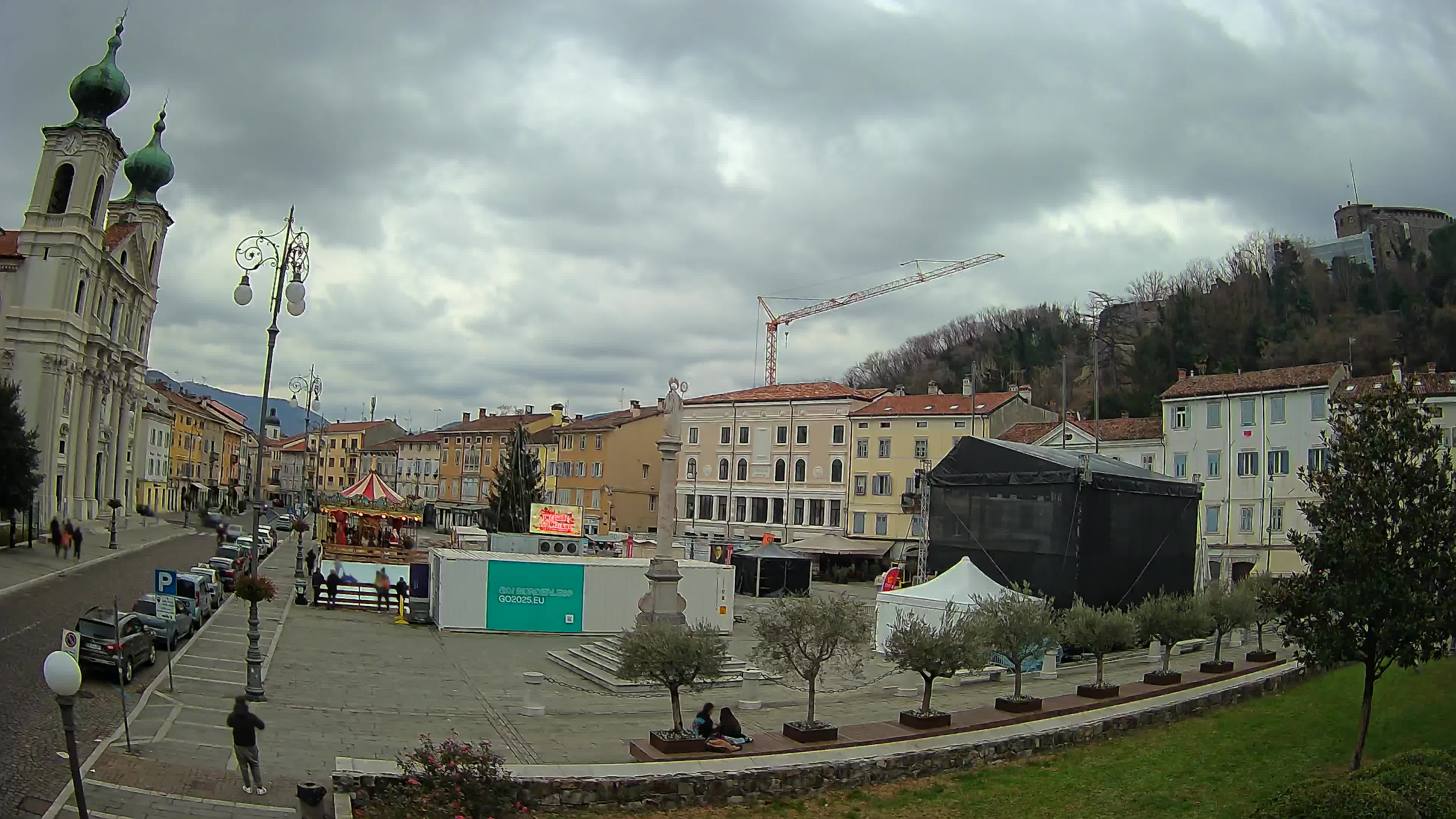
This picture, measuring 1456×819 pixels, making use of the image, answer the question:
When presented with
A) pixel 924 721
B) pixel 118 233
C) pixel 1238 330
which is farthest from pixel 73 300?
pixel 1238 330

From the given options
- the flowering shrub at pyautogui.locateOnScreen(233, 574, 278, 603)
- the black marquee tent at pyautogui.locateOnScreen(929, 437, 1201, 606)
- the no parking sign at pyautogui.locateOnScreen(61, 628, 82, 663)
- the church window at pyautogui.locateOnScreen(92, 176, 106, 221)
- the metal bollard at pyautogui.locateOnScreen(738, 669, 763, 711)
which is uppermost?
the church window at pyautogui.locateOnScreen(92, 176, 106, 221)

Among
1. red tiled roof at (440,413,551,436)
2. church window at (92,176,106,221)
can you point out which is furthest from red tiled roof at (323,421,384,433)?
church window at (92,176,106,221)

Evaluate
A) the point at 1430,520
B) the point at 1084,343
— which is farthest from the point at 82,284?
the point at 1084,343

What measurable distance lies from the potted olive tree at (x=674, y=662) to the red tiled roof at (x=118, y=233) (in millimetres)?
59018

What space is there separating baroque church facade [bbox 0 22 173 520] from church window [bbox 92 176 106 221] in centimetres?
6

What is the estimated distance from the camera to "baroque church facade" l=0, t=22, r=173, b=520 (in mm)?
54500

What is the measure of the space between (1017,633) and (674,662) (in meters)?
7.86

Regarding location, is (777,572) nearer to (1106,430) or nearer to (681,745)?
(1106,430)

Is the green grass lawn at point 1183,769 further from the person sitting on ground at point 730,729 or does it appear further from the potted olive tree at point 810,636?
the potted olive tree at point 810,636

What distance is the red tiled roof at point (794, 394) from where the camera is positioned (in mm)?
66375

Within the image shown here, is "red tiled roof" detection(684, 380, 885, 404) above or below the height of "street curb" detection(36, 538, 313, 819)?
above

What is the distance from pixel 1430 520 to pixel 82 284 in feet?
214

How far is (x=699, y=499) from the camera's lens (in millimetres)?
70188

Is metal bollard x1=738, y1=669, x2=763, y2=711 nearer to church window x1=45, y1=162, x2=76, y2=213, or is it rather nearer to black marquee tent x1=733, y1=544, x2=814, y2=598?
black marquee tent x1=733, y1=544, x2=814, y2=598
